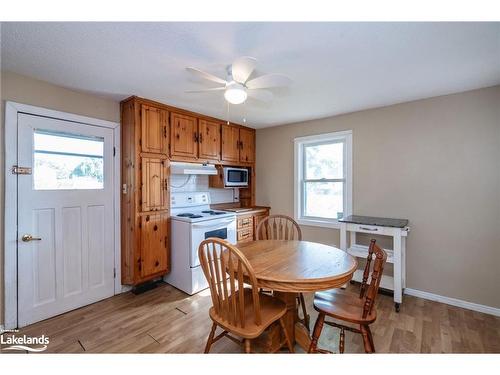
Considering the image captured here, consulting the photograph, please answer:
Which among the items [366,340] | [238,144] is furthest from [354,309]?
[238,144]

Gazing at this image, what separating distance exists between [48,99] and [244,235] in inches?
113

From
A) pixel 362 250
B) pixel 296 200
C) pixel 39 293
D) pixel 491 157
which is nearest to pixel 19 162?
pixel 39 293

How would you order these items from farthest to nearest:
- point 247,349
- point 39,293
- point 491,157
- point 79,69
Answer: point 491,157
point 39,293
point 79,69
point 247,349

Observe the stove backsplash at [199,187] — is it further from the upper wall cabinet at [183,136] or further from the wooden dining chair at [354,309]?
the wooden dining chair at [354,309]

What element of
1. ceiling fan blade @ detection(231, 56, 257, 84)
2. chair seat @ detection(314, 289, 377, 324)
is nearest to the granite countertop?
chair seat @ detection(314, 289, 377, 324)

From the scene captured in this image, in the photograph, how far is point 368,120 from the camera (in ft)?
9.96

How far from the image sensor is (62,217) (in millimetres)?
2307

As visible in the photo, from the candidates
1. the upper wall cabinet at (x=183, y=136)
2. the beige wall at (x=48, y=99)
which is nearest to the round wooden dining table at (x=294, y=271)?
the upper wall cabinet at (x=183, y=136)

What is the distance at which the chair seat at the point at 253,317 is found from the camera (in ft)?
4.54

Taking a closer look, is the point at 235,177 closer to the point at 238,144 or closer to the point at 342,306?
the point at 238,144

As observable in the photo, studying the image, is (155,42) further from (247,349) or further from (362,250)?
(362,250)

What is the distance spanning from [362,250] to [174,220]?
2.40 meters

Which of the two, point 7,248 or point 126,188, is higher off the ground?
point 126,188

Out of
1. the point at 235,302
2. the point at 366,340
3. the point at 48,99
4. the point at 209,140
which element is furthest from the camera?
the point at 209,140
